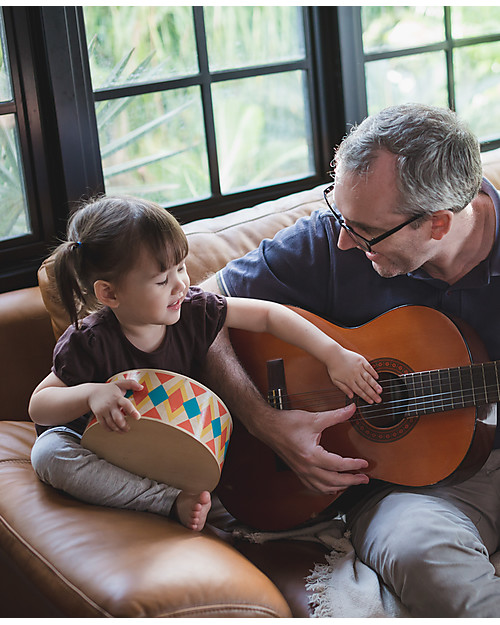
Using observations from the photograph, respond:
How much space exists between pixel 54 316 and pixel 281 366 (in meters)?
0.59

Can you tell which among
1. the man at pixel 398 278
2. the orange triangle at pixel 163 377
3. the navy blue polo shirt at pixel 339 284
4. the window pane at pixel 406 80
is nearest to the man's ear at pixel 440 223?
the man at pixel 398 278

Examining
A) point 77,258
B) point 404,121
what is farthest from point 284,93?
point 77,258

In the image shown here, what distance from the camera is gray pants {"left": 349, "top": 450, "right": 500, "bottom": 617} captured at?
51.3 inches

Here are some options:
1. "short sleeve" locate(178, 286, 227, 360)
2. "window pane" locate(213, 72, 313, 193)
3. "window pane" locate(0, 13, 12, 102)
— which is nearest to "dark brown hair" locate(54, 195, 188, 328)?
"short sleeve" locate(178, 286, 227, 360)

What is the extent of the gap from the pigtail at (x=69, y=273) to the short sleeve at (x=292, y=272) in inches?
15.4

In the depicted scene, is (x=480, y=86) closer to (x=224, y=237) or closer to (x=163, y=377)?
(x=224, y=237)

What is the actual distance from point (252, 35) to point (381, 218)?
4.35 feet

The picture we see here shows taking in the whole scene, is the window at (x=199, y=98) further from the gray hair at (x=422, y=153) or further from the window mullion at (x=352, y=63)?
the gray hair at (x=422, y=153)

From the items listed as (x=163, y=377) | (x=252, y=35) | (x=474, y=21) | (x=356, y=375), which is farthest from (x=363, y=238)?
(x=474, y=21)

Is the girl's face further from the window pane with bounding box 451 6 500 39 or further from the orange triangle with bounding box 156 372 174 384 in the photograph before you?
the window pane with bounding box 451 6 500 39

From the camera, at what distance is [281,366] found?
1.66m

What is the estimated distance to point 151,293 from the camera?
1449 millimetres

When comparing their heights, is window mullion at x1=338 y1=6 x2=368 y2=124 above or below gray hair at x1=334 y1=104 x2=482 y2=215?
above

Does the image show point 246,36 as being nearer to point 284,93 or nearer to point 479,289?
point 284,93
